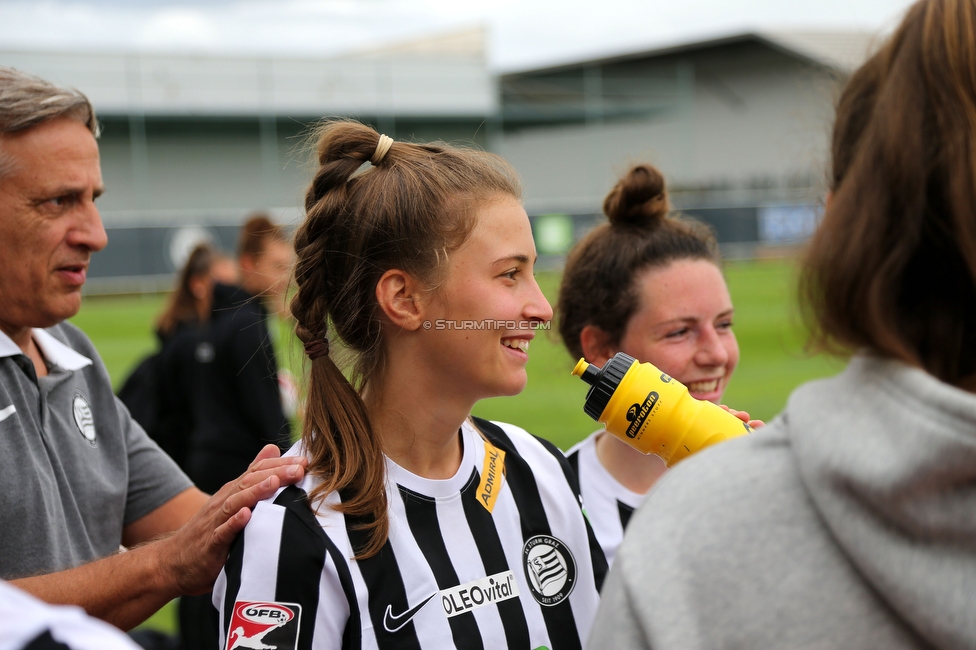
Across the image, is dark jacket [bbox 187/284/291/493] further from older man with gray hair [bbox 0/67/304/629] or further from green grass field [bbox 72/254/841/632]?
older man with gray hair [bbox 0/67/304/629]

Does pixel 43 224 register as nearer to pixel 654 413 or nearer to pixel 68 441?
pixel 68 441

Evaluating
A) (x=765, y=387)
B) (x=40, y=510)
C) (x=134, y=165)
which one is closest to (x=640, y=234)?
(x=40, y=510)

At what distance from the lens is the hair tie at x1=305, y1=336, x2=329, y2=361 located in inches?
76.1

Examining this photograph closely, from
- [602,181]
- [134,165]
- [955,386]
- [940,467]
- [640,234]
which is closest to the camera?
[940,467]

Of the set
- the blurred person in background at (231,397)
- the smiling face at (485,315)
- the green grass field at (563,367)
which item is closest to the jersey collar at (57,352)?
the green grass field at (563,367)

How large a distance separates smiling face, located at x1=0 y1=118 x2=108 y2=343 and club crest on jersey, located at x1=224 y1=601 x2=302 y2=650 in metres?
1.02

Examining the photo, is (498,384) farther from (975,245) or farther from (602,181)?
(602,181)

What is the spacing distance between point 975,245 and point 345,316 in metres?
1.35

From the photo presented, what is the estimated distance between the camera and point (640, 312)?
2736 millimetres

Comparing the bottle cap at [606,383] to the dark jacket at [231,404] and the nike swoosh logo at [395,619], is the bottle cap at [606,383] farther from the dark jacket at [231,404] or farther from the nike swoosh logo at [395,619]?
the dark jacket at [231,404]

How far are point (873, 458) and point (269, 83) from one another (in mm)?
32025

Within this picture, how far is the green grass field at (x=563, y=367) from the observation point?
895 centimetres

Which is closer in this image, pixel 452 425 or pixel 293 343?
pixel 452 425

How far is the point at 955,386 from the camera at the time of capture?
3.14ft
